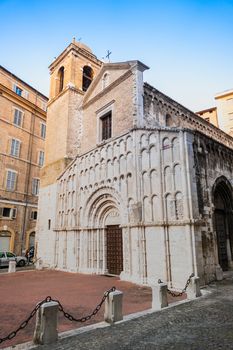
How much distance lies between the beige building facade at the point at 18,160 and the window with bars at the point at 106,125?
1279 cm

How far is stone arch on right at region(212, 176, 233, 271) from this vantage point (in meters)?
11.4

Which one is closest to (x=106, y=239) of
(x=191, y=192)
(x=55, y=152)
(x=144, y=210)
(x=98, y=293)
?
(x=144, y=210)

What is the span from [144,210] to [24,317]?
6.04 metres

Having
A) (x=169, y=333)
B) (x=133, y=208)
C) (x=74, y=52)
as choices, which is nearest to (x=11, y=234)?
(x=133, y=208)

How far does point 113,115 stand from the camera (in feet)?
46.9

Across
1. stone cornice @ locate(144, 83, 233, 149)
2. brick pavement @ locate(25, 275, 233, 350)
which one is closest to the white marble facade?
brick pavement @ locate(25, 275, 233, 350)

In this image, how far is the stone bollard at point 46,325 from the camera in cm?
416

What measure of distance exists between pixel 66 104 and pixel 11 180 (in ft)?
33.4

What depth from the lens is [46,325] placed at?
4219mm

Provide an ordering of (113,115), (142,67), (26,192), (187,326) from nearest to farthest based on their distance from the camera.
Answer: (187,326) → (142,67) → (113,115) → (26,192)

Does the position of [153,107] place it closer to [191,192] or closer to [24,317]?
[191,192]

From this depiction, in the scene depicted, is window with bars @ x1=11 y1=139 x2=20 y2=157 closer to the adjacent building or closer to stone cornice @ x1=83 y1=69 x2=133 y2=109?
stone cornice @ x1=83 y1=69 x2=133 y2=109

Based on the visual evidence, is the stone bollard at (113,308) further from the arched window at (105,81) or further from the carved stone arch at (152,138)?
the arched window at (105,81)

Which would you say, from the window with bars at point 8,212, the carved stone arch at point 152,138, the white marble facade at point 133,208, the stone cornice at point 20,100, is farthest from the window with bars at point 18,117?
the carved stone arch at point 152,138
